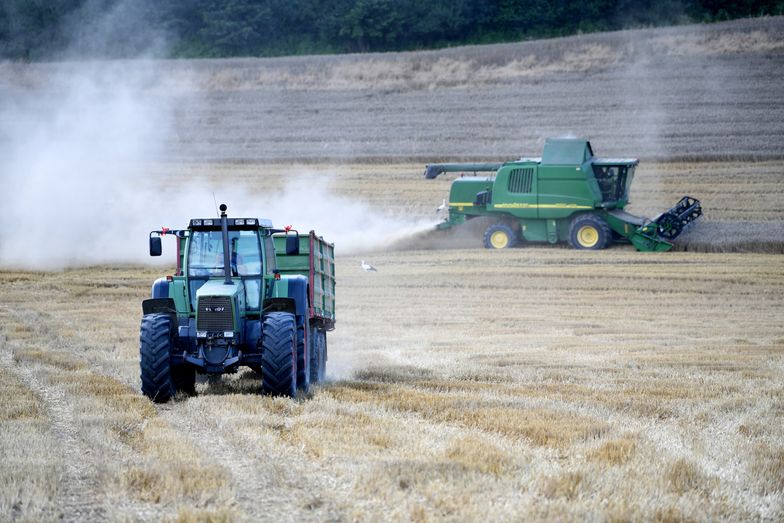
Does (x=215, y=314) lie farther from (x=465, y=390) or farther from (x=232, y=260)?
(x=465, y=390)

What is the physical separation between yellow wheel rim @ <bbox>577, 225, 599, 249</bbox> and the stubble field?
33.8 inches

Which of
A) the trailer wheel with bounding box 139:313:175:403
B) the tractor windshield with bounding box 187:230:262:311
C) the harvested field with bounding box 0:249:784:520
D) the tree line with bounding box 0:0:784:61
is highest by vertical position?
the tree line with bounding box 0:0:784:61

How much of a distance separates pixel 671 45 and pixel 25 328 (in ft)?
118

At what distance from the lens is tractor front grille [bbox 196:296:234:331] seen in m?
12.4

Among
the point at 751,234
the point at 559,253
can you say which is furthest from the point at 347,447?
the point at 751,234

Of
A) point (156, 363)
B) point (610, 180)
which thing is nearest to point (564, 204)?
point (610, 180)

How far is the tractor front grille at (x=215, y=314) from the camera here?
12.4 meters

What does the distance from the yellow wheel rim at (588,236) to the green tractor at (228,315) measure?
60.2ft

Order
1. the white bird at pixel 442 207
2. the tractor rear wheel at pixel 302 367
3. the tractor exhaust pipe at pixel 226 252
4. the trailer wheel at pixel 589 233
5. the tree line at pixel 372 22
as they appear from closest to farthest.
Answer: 1. the tractor exhaust pipe at pixel 226 252
2. the tractor rear wheel at pixel 302 367
3. the trailer wheel at pixel 589 233
4. the white bird at pixel 442 207
5. the tree line at pixel 372 22

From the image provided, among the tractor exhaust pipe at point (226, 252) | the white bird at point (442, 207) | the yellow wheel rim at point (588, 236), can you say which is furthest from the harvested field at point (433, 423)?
the white bird at point (442, 207)

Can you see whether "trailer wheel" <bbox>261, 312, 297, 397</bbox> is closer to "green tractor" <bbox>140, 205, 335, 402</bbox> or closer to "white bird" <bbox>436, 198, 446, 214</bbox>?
"green tractor" <bbox>140, 205, 335, 402</bbox>

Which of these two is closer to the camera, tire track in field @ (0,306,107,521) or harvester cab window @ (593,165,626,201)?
tire track in field @ (0,306,107,521)

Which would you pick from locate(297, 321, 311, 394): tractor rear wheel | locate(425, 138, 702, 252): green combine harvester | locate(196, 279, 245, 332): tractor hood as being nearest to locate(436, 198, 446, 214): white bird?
locate(425, 138, 702, 252): green combine harvester

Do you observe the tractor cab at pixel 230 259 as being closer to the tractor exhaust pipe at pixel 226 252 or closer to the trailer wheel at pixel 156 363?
the tractor exhaust pipe at pixel 226 252
